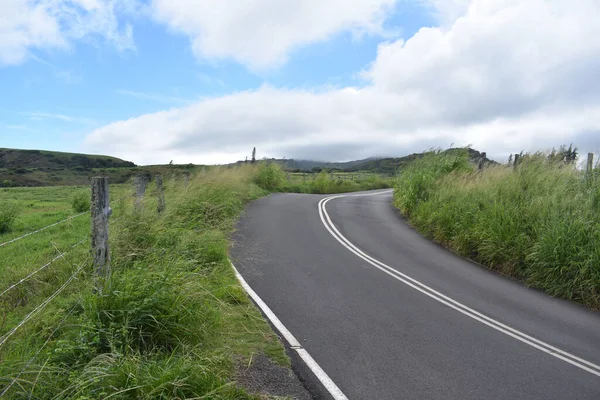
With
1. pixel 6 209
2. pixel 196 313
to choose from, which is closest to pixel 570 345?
pixel 196 313

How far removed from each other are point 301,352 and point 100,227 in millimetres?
2727

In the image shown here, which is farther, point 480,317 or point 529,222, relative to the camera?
point 529,222

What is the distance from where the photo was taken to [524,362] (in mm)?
5039

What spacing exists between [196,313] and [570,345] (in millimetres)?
5306

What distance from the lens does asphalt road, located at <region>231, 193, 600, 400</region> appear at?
4441 millimetres

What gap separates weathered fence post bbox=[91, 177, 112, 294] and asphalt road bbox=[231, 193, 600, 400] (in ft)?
8.41

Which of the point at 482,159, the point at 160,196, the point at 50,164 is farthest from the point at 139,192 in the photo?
the point at 50,164

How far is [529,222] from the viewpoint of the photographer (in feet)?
32.7

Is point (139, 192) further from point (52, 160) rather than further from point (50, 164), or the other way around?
point (52, 160)

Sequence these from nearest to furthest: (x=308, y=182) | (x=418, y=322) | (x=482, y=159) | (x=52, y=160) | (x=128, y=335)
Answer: (x=128, y=335)
(x=418, y=322)
(x=482, y=159)
(x=308, y=182)
(x=52, y=160)

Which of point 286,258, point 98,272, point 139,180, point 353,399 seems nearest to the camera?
point 353,399

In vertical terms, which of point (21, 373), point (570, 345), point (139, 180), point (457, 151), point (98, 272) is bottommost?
point (570, 345)

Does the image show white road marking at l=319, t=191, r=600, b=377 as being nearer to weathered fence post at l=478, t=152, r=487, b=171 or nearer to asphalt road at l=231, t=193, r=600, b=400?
asphalt road at l=231, t=193, r=600, b=400

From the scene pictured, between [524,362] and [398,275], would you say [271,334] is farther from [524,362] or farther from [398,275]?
Result: [398,275]
